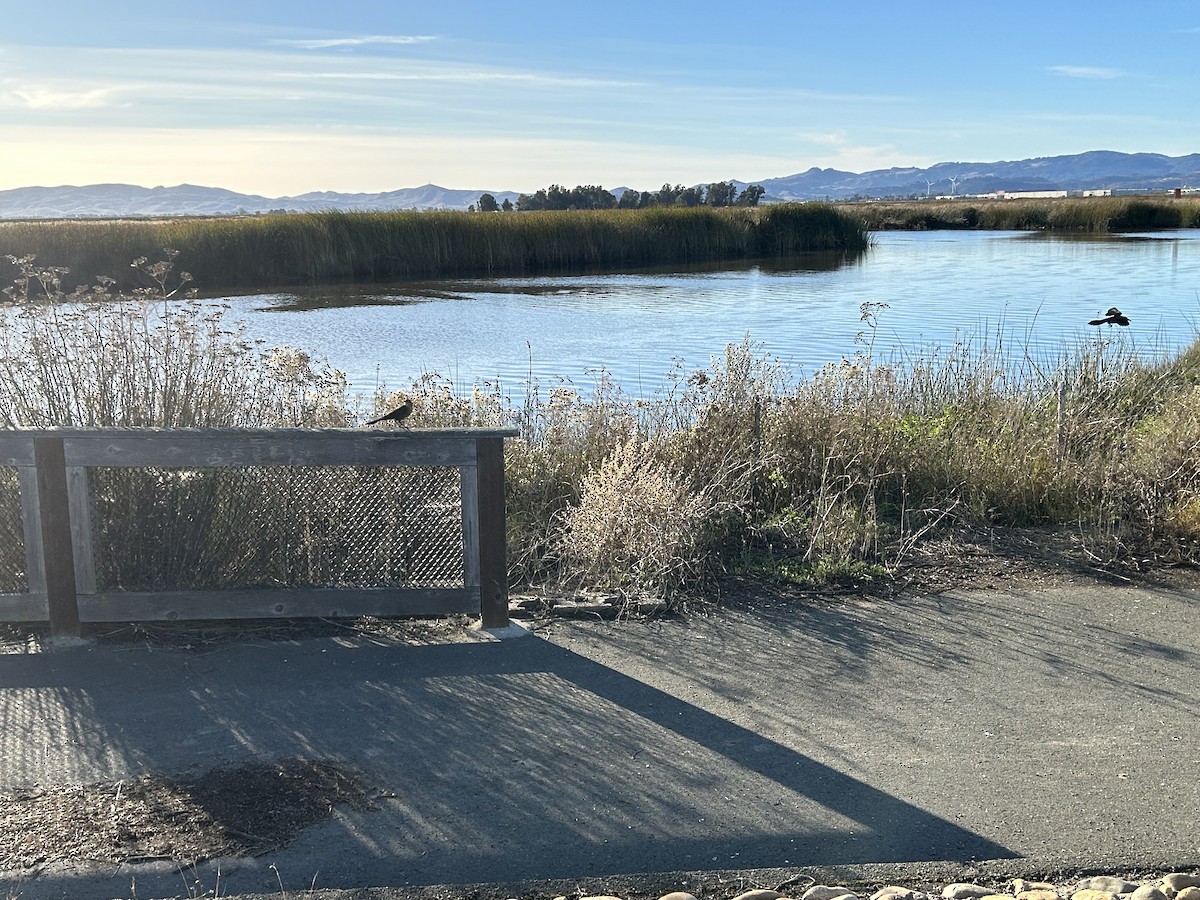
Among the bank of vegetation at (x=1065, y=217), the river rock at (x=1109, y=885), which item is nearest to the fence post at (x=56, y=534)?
the river rock at (x=1109, y=885)

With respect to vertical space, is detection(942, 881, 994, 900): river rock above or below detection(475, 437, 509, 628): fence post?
below

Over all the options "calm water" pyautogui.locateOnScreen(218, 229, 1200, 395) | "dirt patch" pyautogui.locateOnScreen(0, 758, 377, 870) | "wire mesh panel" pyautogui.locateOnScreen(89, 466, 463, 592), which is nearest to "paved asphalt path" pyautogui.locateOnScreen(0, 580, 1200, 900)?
"dirt patch" pyautogui.locateOnScreen(0, 758, 377, 870)

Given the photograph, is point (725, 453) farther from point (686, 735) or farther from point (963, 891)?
point (963, 891)

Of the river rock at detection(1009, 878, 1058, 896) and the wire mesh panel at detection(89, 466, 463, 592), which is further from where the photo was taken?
the wire mesh panel at detection(89, 466, 463, 592)

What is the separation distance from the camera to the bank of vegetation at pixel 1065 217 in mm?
68812

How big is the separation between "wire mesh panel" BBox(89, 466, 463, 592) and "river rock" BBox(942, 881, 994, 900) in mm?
3024

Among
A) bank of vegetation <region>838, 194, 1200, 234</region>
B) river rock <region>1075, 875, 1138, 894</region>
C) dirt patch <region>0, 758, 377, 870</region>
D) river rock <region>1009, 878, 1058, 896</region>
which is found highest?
bank of vegetation <region>838, 194, 1200, 234</region>

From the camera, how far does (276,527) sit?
5.98 meters

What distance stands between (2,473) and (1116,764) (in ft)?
17.9

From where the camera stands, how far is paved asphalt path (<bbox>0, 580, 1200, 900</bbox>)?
3.69 m

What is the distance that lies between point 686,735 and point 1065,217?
75.0 m

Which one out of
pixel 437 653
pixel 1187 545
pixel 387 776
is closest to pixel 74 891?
pixel 387 776

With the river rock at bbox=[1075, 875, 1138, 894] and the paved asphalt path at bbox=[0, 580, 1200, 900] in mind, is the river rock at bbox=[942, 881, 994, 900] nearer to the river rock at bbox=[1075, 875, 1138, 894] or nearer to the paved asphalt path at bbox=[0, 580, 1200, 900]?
the paved asphalt path at bbox=[0, 580, 1200, 900]

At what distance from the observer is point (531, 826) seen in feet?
12.6
